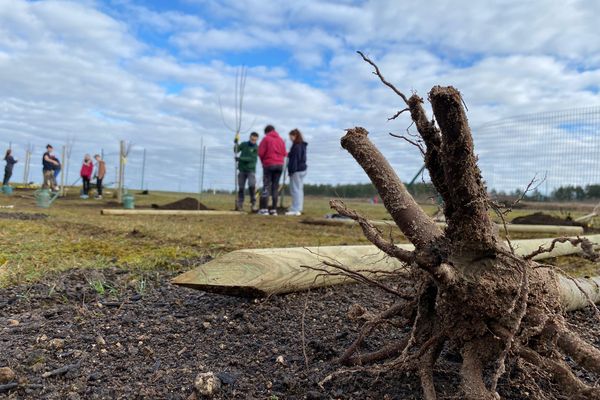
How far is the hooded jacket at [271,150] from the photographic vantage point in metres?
12.5

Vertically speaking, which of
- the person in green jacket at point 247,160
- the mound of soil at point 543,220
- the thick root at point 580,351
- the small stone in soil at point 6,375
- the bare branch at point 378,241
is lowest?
the small stone in soil at point 6,375

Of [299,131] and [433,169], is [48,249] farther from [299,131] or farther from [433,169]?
[299,131]

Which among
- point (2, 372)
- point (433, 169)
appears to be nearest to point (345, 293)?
point (433, 169)

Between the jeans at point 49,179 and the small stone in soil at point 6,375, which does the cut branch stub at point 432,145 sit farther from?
the jeans at point 49,179

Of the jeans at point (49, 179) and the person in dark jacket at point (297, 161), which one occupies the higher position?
the person in dark jacket at point (297, 161)

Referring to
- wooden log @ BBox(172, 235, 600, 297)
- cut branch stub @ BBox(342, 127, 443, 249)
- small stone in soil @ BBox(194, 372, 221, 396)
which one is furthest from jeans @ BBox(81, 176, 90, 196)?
cut branch stub @ BBox(342, 127, 443, 249)

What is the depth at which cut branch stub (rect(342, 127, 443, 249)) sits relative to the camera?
1.89 m

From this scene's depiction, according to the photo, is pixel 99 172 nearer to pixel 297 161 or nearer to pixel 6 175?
pixel 6 175

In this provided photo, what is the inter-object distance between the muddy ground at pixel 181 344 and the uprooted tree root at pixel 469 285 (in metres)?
0.15

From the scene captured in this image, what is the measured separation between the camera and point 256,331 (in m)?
2.40

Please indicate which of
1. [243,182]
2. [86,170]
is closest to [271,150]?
[243,182]

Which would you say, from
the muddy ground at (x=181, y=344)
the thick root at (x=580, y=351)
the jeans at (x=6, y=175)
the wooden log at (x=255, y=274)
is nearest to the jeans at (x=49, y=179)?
the jeans at (x=6, y=175)

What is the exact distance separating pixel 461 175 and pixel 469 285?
38cm

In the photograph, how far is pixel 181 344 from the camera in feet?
7.42
